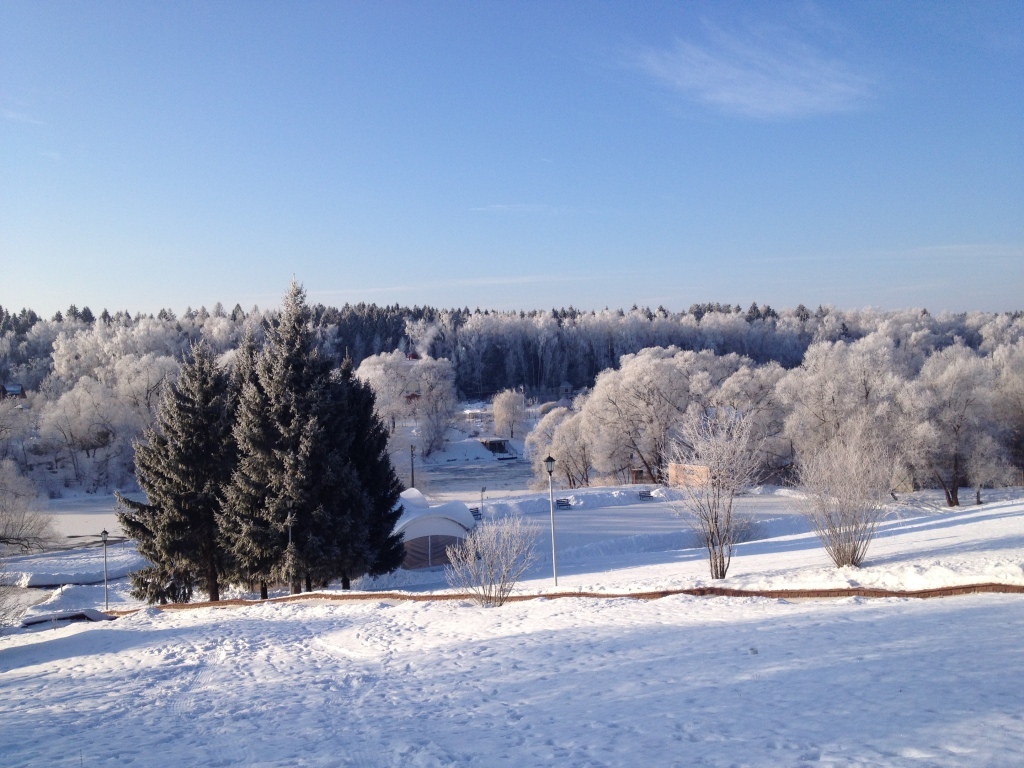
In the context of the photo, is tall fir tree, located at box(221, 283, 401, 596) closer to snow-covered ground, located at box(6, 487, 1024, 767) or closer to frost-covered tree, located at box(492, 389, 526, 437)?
snow-covered ground, located at box(6, 487, 1024, 767)

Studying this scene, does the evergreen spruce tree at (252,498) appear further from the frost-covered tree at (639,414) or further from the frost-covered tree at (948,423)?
the frost-covered tree at (948,423)

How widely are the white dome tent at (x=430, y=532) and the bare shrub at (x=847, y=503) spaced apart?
14.8 m

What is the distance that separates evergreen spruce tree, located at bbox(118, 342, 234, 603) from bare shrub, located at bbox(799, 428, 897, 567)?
50.8ft

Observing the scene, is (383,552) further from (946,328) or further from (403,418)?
(946,328)

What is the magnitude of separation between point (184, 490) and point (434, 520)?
10.2 meters

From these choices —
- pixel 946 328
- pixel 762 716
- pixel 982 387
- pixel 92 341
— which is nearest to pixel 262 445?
pixel 762 716

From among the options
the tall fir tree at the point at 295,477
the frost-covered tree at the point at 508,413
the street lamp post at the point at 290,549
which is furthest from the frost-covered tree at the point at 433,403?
the street lamp post at the point at 290,549

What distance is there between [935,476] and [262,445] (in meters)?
36.7

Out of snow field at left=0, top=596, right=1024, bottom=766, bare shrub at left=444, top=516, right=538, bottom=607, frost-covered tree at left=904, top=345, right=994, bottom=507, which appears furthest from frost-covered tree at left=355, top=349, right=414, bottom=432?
snow field at left=0, top=596, right=1024, bottom=766

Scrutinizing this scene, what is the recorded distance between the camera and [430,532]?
1094 inches

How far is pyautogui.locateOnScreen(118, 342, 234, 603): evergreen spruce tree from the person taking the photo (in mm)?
19922

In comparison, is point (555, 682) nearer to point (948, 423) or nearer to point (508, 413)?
point (948, 423)

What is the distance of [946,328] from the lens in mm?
109188

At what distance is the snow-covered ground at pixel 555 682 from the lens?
642cm
